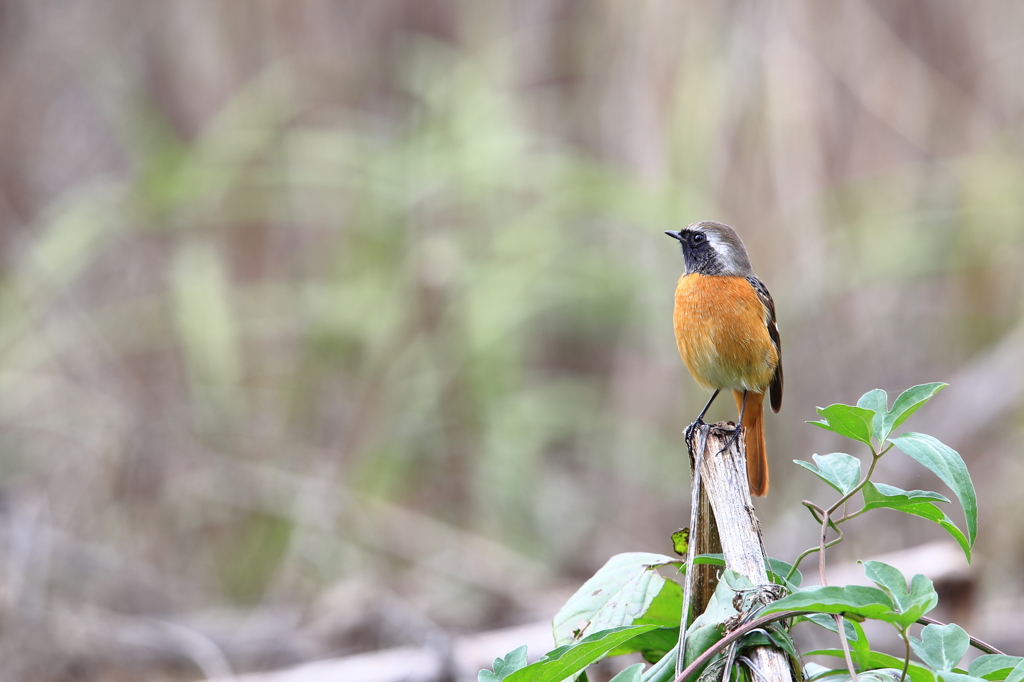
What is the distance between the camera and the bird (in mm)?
2467

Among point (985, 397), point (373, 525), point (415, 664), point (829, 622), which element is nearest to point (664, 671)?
point (829, 622)

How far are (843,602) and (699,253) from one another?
6.06 ft

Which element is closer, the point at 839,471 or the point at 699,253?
the point at 839,471

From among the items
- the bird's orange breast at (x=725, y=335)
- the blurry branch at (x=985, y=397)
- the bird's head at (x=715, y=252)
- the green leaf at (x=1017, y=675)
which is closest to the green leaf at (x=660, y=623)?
the green leaf at (x=1017, y=675)

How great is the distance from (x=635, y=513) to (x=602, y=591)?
14.8ft

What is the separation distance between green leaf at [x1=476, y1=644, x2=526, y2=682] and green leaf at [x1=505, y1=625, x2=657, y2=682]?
2cm

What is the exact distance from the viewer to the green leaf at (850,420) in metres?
1.04

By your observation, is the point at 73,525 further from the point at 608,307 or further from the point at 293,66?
the point at 293,66

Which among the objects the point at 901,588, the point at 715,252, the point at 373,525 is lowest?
the point at 901,588

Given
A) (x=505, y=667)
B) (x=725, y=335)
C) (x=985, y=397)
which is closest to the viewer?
(x=505, y=667)

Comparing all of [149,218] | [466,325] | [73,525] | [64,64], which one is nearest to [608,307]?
[466,325]

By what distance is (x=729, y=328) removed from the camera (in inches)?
96.8

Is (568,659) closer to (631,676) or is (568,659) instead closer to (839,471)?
(631,676)

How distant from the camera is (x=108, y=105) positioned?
23.1ft
